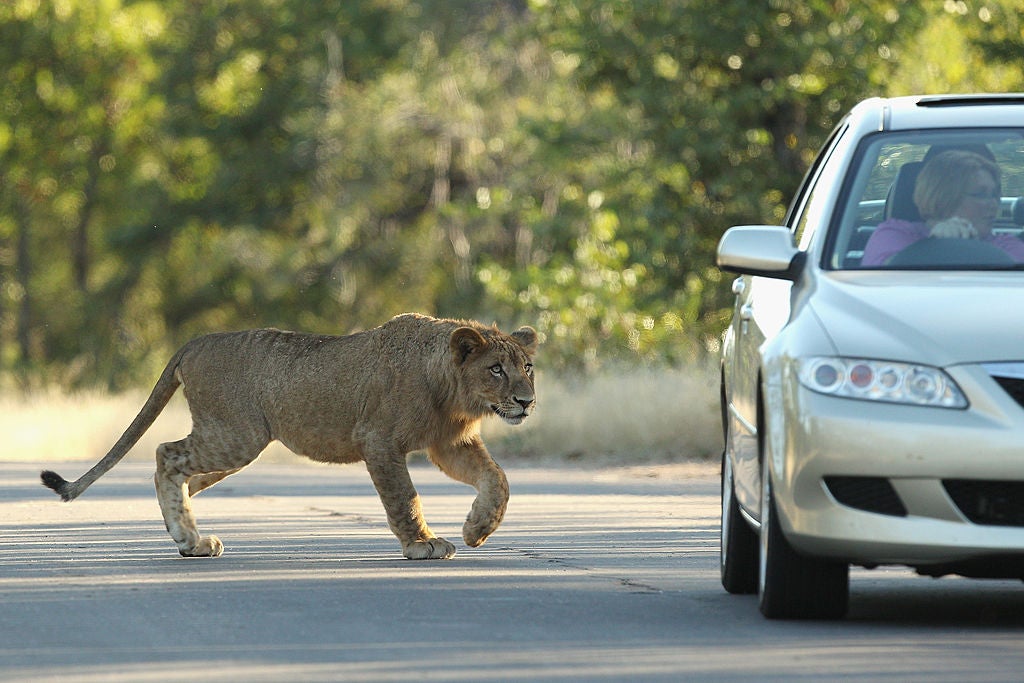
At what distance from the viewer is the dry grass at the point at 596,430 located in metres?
19.5

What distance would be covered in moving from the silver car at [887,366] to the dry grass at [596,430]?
1099 centimetres

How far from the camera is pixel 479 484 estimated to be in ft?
→ 31.9

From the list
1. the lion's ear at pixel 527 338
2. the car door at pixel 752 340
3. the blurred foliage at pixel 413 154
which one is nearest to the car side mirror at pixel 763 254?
the car door at pixel 752 340

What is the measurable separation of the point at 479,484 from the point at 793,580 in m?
2.92

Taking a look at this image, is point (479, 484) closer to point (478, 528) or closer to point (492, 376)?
point (478, 528)

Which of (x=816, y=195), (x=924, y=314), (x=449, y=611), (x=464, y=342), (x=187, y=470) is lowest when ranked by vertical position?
(x=187, y=470)

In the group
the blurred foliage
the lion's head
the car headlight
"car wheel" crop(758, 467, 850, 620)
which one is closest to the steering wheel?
the car headlight

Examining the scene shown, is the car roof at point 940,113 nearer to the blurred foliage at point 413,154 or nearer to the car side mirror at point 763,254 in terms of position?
the car side mirror at point 763,254

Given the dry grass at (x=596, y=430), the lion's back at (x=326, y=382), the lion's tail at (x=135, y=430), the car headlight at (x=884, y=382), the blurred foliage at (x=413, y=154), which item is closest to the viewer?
the car headlight at (x=884, y=382)

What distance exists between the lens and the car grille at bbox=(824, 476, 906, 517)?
652 centimetres

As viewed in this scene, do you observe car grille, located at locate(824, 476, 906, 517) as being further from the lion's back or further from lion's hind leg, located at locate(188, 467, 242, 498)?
lion's hind leg, located at locate(188, 467, 242, 498)

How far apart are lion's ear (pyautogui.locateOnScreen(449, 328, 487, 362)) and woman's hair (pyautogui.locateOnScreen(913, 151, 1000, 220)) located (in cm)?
268

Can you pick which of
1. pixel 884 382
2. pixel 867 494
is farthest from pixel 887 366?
pixel 867 494

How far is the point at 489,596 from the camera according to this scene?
26.2 feet
